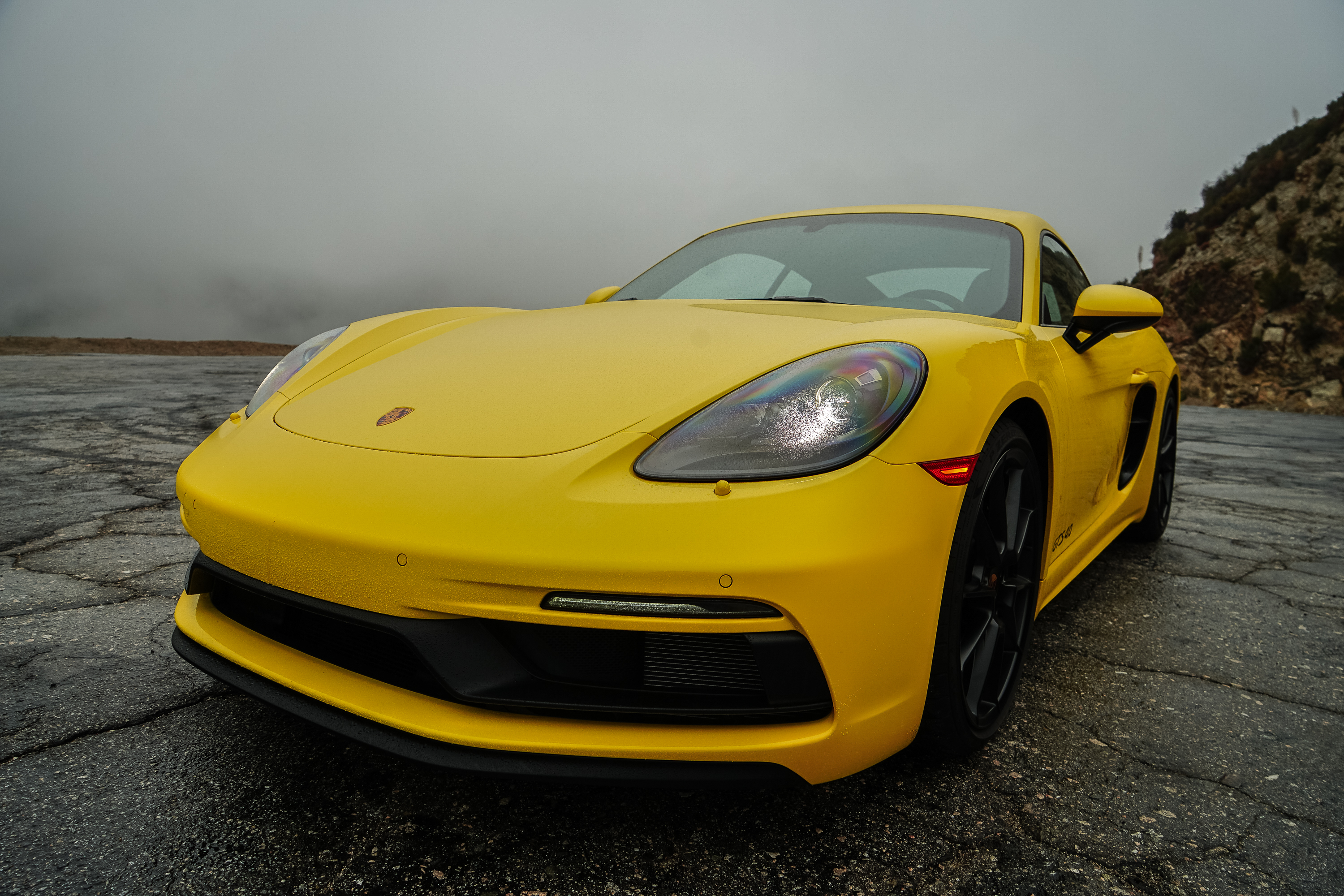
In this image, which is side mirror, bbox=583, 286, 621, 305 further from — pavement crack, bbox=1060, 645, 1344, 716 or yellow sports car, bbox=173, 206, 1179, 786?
pavement crack, bbox=1060, 645, 1344, 716

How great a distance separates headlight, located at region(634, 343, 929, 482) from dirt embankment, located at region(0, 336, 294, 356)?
18906mm

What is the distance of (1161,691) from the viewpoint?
187cm

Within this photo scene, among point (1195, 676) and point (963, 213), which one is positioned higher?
point (963, 213)

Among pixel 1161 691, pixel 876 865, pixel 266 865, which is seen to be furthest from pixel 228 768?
pixel 1161 691

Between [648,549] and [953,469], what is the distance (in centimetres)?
53

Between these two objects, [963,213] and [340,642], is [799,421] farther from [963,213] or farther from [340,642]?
[963,213]

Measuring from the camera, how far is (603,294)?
2.66 metres

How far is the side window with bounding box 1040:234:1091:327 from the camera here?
224cm

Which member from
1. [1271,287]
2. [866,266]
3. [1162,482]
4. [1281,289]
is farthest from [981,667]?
[1271,287]

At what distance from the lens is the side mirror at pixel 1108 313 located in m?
1.96

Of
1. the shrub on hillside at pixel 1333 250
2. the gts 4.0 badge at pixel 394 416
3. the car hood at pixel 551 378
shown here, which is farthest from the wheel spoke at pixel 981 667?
the shrub on hillside at pixel 1333 250

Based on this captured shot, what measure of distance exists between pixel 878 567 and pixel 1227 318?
25.0 m

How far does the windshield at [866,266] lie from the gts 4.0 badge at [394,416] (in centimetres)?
95

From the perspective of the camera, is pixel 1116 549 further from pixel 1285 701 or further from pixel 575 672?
pixel 575 672
